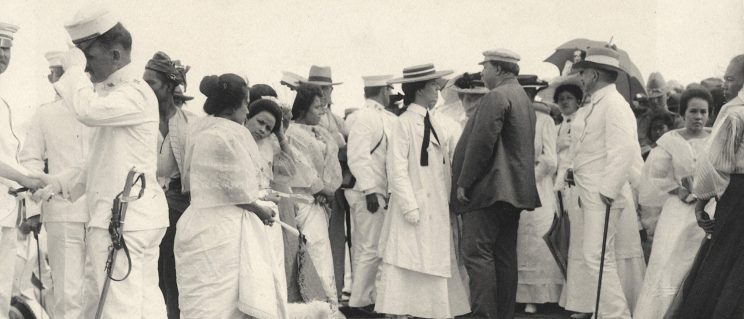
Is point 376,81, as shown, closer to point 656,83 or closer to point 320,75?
point 320,75

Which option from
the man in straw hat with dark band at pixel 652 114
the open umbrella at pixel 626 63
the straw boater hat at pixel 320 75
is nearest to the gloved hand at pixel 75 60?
the straw boater hat at pixel 320 75

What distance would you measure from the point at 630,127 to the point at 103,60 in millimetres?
4174

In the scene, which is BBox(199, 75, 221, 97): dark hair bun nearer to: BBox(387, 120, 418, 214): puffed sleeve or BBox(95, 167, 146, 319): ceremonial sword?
BBox(95, 167, 146, 319): ceremonial sword

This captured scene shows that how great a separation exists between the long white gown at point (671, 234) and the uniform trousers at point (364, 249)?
7.28 feet

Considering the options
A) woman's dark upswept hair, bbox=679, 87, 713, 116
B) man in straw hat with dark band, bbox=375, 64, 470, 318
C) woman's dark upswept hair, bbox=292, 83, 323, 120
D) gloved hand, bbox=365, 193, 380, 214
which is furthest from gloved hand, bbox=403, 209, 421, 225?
woman's dark upswept hair, bbox=679, 87, 713, 116

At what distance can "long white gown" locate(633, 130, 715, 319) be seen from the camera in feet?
27.0

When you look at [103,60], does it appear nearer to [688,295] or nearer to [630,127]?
[688,295]

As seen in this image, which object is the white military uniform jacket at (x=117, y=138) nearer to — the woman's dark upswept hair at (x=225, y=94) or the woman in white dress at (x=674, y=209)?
the woman's dark upswept hair at (x=225, y=94)

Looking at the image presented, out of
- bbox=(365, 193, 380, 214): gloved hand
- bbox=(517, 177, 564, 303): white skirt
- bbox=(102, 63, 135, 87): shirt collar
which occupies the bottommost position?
bbox=(517, 177, 564, 303): white skirt

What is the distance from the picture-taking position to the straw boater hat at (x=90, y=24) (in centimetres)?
605

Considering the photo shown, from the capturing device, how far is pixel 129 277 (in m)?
6.02

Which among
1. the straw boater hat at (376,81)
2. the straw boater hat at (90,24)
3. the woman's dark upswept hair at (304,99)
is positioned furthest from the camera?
the straw boater hat at (376,81)

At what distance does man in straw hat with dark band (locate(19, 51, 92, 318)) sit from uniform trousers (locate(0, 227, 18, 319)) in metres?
0.54

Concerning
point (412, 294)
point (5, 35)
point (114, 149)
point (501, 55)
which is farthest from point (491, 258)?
point (5, 35)
